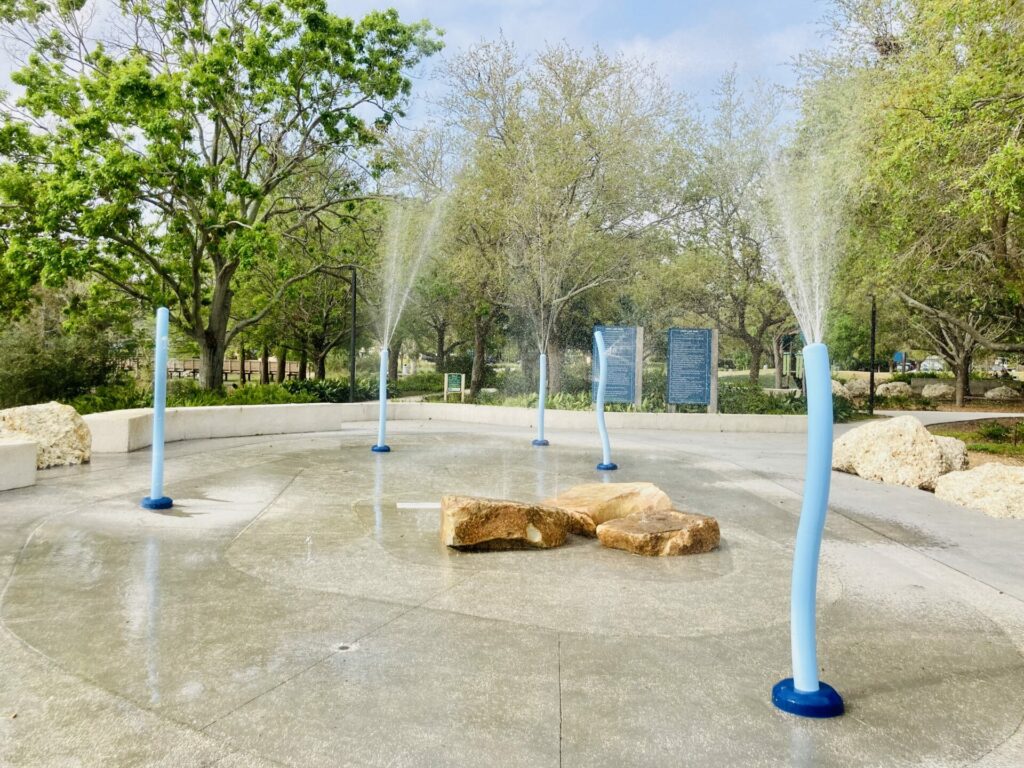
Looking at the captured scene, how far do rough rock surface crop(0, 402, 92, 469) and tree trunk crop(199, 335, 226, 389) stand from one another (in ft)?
28.9

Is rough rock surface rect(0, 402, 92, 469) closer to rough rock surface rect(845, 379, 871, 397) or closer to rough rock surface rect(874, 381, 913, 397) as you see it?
rough rock surface rect(845, 379, 871, 397)

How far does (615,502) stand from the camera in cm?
584

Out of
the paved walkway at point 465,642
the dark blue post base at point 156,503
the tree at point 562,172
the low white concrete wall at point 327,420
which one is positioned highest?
the tree at point 562,172

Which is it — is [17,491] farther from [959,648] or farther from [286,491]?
[959,648]

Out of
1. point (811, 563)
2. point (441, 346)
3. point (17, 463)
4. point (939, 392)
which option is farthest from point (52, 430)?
point (939, 392)

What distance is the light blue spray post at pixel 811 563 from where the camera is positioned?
2705 mm

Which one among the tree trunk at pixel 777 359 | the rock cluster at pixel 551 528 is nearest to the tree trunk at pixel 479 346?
the tree trunk at pixel 777 359

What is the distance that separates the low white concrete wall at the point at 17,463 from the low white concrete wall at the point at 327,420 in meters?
2.62

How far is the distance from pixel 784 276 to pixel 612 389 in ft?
28.1

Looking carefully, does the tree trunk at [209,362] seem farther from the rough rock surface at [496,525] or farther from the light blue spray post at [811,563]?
the light blue spray post at [811,563]

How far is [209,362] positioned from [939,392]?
26.9 meters

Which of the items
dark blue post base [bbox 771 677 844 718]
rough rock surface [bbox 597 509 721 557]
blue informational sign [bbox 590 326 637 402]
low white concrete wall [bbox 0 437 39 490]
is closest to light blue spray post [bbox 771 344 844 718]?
dark blue post base [bbox 771 677 844 718]

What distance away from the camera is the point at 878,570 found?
15.6ft

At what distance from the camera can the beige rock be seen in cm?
576
